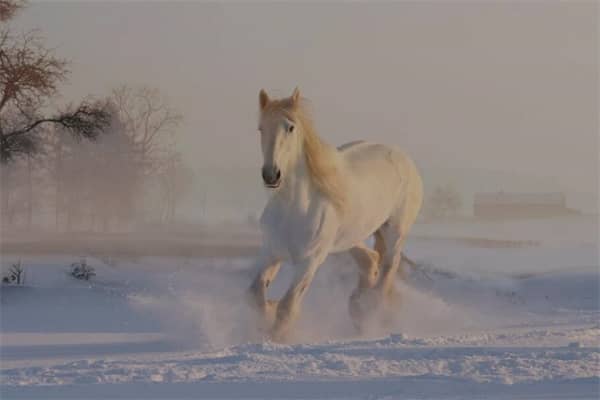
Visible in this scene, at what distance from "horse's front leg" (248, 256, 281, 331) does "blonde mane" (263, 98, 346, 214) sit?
2.52 feet

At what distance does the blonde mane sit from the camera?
7.43 metres

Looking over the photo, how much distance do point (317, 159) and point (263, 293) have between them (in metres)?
1.28

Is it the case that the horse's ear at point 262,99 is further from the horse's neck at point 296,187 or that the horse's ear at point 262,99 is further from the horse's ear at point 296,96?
the horse's neck at point 296,187

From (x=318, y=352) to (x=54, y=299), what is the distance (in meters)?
5.05

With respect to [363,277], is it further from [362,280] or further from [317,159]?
[317,159]

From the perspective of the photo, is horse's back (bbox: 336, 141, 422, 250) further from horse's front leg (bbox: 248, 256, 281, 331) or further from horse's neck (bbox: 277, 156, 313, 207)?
horse's front leg (bbox: 248, 256, 281, 331)

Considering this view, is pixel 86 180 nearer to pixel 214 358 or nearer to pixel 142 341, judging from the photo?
pixel 142 341

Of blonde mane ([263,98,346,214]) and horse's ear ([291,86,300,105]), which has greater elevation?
horse's ear ([291,86,300,105])

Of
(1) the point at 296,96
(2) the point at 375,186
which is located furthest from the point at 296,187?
(2) the point at 375,186

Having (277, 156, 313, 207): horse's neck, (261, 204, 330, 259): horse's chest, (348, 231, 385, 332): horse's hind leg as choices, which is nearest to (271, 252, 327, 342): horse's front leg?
(261, 204, 330, 259): horse's chest

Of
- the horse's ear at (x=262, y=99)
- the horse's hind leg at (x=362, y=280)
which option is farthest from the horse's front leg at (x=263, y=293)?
the horse's hind leg at (x=362, y=280)

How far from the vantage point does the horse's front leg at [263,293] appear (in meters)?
7.62

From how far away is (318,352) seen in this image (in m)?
6.67

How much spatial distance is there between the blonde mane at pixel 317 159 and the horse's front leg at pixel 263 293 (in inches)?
30.2
